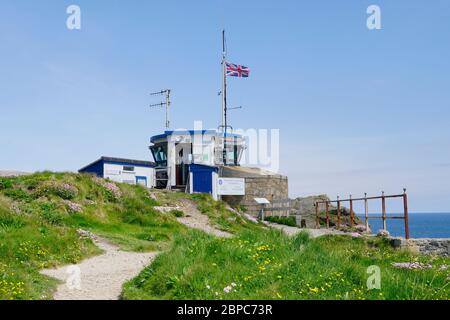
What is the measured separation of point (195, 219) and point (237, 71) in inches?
710

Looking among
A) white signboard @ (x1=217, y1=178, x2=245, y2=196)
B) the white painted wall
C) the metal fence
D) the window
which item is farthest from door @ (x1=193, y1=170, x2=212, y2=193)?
the window

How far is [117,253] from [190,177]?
21747 millimetres

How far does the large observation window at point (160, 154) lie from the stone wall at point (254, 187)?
17.4 ft

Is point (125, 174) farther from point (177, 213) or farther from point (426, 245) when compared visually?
point (426, 245)

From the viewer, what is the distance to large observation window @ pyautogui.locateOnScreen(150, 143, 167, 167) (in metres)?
40.8

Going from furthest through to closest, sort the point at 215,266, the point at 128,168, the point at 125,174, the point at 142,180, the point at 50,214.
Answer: the point at 142,180 < the point at 128,168 < the point at 125,174 < the point at 50,214 < the point at 215,266

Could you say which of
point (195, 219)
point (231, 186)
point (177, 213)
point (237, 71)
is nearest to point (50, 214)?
point (177, 213)

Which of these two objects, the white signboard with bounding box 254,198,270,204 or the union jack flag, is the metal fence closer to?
the white signboard with bounding box 254,198,270,204

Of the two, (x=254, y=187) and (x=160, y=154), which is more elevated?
(x=160, y=154)

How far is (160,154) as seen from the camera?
41.3 metres


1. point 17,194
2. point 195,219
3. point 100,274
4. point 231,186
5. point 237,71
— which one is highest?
point 237,71

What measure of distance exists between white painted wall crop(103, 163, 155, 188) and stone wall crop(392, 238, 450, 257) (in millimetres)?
21198
